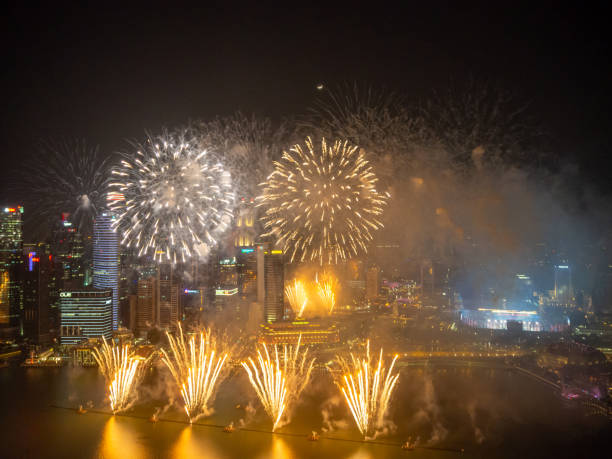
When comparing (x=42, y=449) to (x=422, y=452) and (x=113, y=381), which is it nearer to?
(x=113, y=381)

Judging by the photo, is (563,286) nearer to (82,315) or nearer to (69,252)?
(82,315)

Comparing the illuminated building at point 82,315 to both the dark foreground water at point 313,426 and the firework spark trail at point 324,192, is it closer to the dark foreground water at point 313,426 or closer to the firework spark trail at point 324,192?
the dark foreground water at point 313,426

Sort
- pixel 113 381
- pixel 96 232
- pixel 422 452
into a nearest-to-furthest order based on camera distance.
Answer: pixel 422 452 < pixel 113 381 < pixel 96 232

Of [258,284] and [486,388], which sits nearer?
[486,388]

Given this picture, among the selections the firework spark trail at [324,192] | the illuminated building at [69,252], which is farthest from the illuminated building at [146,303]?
the firework spark trail at [324,192]

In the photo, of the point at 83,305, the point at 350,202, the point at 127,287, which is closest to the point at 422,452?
the point at 350,202

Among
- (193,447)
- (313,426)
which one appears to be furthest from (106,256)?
(313,426)
